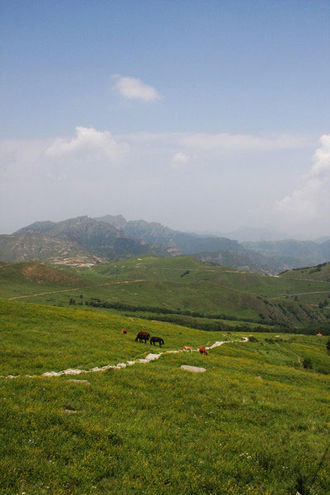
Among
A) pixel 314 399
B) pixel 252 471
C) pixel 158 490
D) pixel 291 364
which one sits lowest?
pixel 291 364

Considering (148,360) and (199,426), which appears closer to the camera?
(199,426)

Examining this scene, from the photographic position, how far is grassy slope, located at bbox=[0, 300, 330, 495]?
947 cm

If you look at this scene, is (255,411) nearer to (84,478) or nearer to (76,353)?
(84,478)

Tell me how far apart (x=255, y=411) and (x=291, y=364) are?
1442 inches

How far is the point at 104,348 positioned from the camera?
1184 inches

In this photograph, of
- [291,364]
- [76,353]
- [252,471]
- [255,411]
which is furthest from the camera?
[291,364]

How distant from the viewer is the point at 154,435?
12.3 meters

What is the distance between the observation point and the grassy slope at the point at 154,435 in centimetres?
947

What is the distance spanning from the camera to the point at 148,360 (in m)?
29.0

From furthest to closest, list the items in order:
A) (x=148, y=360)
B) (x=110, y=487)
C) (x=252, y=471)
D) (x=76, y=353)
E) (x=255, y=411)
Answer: (x=148, y=360)
(x=76, y=353)
(x=255, y=411)
(x=252, y=471)
(x=110, y=487)

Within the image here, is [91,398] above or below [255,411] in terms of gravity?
above

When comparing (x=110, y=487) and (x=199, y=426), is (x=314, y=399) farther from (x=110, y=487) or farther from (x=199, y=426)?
(x=110, y=487)

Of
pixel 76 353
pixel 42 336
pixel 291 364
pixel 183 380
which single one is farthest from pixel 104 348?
pixel 291 364

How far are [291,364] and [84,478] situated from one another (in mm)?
47302
